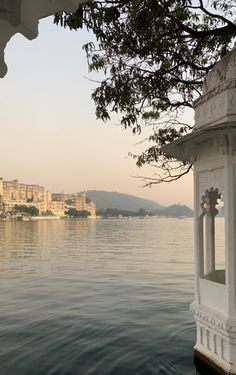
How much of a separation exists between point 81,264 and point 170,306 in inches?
657

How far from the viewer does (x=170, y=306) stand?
13570mm

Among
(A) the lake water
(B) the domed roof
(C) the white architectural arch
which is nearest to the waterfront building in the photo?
(B) the domed roof

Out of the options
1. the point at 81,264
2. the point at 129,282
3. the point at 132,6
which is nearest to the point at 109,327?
the point at 132,6

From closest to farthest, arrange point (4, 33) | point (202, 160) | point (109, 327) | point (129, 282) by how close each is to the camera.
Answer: point (4, 33)
point (202, 160)
point (109, 327)
point (129, 282)

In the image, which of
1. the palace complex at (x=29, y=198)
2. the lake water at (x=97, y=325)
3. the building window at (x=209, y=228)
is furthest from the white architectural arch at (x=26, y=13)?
the palace complex at (x=29, y=198)

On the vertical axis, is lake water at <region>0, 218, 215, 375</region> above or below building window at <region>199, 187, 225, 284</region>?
below

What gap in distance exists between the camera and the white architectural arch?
5.91ft

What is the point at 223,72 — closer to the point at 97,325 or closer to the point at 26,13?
the point at 26,13

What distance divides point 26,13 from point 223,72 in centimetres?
478

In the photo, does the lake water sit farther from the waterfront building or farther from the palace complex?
the palace complex

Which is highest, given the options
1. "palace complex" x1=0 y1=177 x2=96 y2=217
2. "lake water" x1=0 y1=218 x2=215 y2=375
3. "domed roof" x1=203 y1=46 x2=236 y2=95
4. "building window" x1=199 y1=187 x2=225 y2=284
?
"palace complex" x1=0 y1=177 x2=96 y2=217

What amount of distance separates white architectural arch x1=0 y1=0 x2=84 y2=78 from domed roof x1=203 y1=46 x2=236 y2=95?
4440mm

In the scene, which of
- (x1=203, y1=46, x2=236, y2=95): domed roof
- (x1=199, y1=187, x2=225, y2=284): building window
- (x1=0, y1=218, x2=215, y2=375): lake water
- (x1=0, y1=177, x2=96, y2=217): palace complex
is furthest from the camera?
(x1=0, y1=177, x2=96, y2=217): palace complex

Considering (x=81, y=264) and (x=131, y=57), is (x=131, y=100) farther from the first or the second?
(x=81, y=264)
